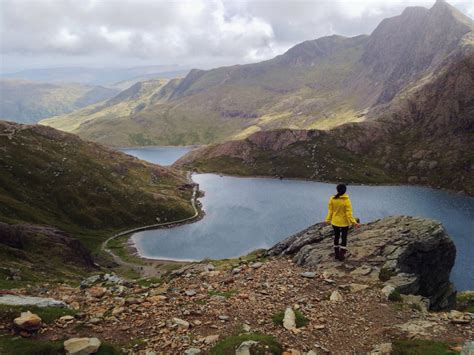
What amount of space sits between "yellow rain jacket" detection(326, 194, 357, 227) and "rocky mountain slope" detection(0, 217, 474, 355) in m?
3.82

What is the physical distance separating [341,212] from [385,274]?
18.9ft

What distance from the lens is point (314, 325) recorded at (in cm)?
1980

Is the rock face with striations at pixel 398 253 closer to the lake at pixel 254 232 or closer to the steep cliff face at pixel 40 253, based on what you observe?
the steep cliff face at pixel 40 253

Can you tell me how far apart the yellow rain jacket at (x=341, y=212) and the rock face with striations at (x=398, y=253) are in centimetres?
385

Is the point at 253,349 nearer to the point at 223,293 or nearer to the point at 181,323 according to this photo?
the point at 181,323

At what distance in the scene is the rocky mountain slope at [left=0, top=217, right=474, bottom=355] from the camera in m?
17.8

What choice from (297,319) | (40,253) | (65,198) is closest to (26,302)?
(297,319)

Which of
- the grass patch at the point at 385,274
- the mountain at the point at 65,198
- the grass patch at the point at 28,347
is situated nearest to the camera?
the grass patch at the point at 28,347

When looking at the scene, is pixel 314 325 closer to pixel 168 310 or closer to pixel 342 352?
pixel 342 352

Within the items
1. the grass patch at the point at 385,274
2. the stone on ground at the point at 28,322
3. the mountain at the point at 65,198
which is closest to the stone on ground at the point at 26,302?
the stone on ground at the point at 28,322

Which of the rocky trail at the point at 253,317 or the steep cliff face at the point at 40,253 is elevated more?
the rocky trail at the point at 253,317

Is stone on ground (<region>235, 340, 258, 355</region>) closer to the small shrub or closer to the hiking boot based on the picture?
the small shrub

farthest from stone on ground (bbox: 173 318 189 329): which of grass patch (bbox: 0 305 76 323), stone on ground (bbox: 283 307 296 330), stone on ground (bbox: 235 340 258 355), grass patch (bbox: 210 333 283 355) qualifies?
grass patch (bbox: 0 305 76 323)

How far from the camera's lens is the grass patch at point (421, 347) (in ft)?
54.6
